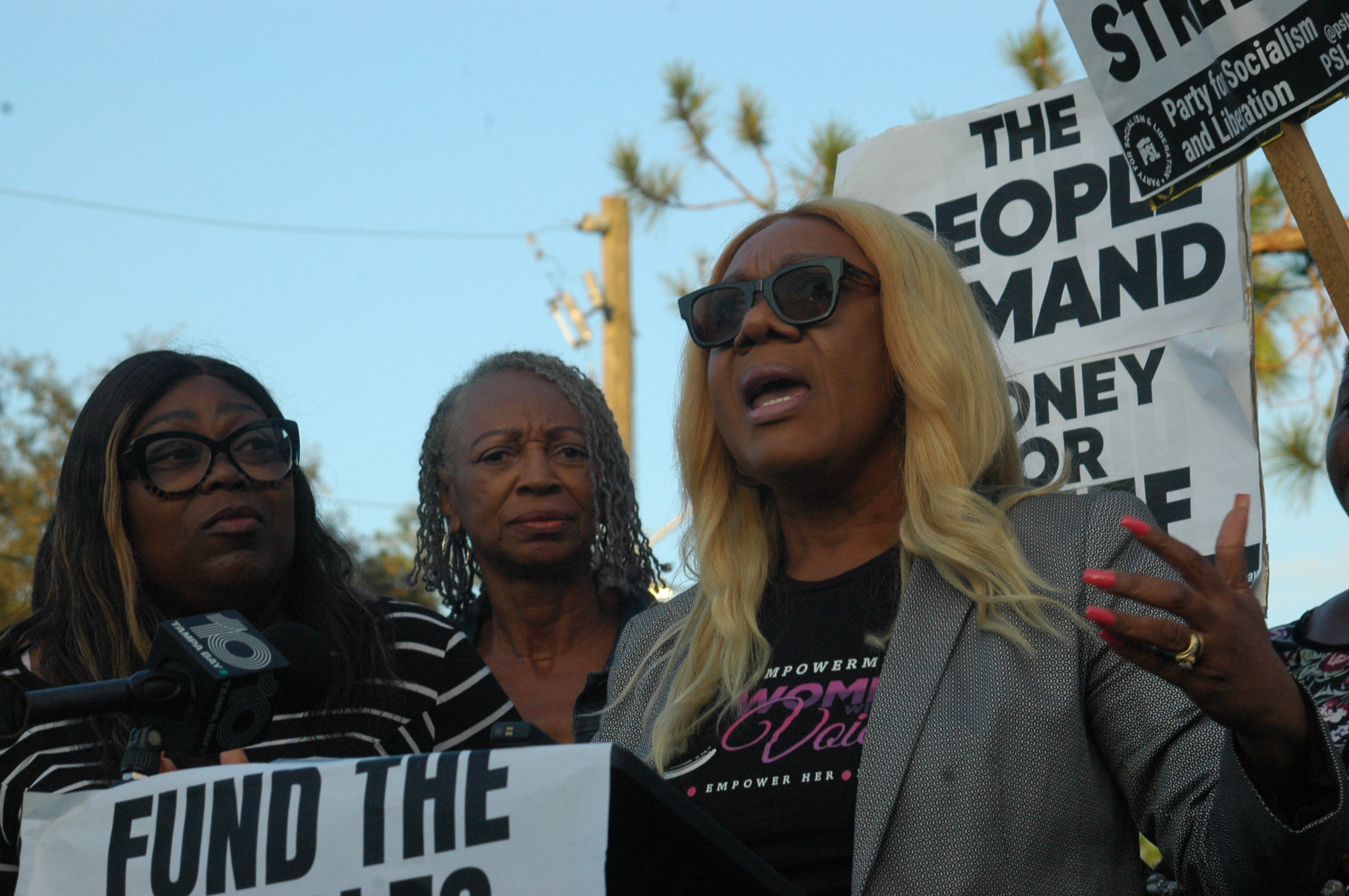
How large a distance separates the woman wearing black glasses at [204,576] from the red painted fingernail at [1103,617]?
5.99 feet

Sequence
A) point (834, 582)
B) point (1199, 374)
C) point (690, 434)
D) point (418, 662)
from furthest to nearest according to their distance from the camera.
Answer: point (1199, 374), point (418, 662), point (690, 434), point (834, 582)

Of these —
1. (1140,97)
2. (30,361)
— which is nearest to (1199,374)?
(1140,97)

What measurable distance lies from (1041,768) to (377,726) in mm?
1524

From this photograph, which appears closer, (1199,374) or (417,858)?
(417,858)

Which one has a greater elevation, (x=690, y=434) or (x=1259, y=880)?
(x=690, y=434)

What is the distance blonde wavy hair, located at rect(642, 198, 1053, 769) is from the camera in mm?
2516

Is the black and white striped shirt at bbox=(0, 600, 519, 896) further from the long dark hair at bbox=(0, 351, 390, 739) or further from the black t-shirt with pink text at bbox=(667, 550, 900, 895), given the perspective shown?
the black t-shirt with pink text at bbox=(667, 550, 900, 895)

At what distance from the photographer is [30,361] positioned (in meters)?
18.7

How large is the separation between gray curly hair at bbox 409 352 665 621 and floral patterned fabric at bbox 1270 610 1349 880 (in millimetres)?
1932

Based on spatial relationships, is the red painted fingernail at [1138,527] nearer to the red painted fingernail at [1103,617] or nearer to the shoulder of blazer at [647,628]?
the red painted fingernail at [1103,617]

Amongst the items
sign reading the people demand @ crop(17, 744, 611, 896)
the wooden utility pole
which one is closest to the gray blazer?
sign reading the people demand @ crop(17, 744, 611, 896)

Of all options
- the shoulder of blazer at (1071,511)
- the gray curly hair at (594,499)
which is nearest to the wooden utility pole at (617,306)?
the gray curly hair at (594,499)

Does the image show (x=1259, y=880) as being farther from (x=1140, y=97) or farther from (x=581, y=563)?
(x=581, y=563)

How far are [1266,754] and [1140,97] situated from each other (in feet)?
6.67
